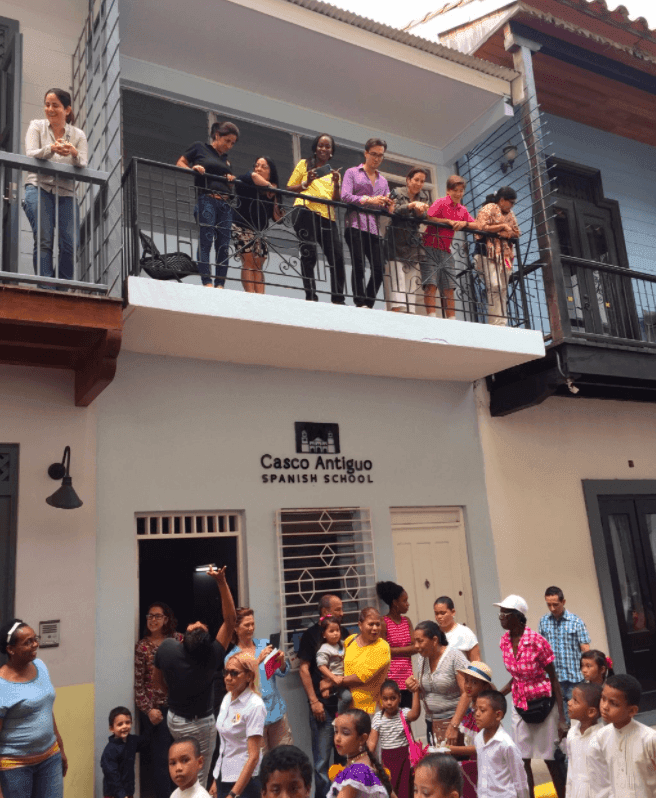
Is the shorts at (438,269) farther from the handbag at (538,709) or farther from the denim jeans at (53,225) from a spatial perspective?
the handbag at (538,709)

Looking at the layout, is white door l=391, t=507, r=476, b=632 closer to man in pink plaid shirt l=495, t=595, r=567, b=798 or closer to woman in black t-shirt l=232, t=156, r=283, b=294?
man in pink plaid shirt l=495, t=595, r=567, b=798

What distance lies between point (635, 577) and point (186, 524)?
6035 millimetres

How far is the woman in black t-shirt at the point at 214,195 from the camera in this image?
281 inches

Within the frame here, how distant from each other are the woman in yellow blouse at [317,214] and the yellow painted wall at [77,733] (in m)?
4.09

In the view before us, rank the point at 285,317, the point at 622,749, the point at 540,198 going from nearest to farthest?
the point at 622,749
the point at 285,317
the point at 540,198

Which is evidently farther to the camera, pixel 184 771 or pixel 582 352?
pixel 582 352

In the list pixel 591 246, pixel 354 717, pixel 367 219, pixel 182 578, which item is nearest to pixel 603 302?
pixel 591 246

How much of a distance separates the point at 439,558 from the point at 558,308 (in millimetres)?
3014

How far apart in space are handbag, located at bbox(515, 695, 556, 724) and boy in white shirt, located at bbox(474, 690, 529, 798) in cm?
136

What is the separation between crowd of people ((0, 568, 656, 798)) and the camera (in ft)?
14.3

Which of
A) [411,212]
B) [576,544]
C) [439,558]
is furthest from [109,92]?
[576,544]

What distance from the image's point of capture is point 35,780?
514 centimetres

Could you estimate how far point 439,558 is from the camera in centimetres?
881

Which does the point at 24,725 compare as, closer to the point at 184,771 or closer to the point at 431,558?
the point at 184,771
